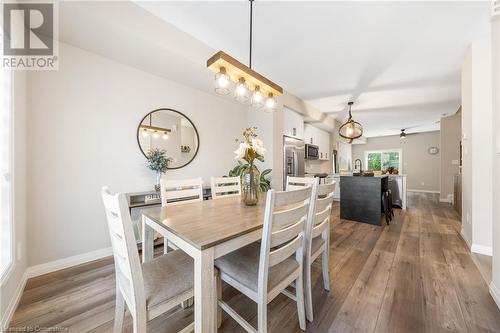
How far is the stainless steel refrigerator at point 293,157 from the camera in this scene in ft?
12.7

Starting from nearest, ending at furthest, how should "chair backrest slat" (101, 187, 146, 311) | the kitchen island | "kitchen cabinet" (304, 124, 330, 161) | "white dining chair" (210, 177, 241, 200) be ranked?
"chair backrest slat" (101, 187, 146, 311) → "white dining chair" (210, 177, 241, 200) → the kitchen island → "kitchen cabinet" (304, 124, 330, 161)

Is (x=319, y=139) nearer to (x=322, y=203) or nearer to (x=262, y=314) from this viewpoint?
(x=322, y=203)

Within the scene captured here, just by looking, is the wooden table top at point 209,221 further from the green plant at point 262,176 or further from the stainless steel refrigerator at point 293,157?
the stainless steel refrigerator at point 293,157

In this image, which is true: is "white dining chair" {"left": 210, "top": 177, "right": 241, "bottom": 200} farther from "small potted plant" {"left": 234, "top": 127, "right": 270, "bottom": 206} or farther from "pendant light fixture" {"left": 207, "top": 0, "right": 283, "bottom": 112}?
"pendant light fixture" {"left": 207, "top": 0, "right": 283, "bottom": 112}

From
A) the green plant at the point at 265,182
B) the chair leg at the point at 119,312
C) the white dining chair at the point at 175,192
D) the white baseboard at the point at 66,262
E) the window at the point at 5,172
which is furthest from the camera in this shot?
the green plant at the point at 265,182

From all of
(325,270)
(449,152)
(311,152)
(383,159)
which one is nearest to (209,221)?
(325,270)

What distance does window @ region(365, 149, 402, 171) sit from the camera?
856 cm

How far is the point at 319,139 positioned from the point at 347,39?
11.9 feet

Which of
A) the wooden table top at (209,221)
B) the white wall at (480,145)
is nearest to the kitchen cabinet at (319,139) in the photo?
the white wall at (480,145)

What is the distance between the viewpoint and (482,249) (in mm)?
2281

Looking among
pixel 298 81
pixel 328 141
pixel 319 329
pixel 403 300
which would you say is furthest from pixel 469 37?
pixel 328 141

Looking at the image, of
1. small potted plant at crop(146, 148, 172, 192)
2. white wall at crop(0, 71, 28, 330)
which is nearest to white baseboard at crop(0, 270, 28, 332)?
white wall at crop(0, 71, 28, 330)

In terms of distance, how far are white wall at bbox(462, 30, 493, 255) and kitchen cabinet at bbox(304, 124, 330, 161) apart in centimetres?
298

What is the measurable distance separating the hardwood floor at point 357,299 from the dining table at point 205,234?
1.74 feet
